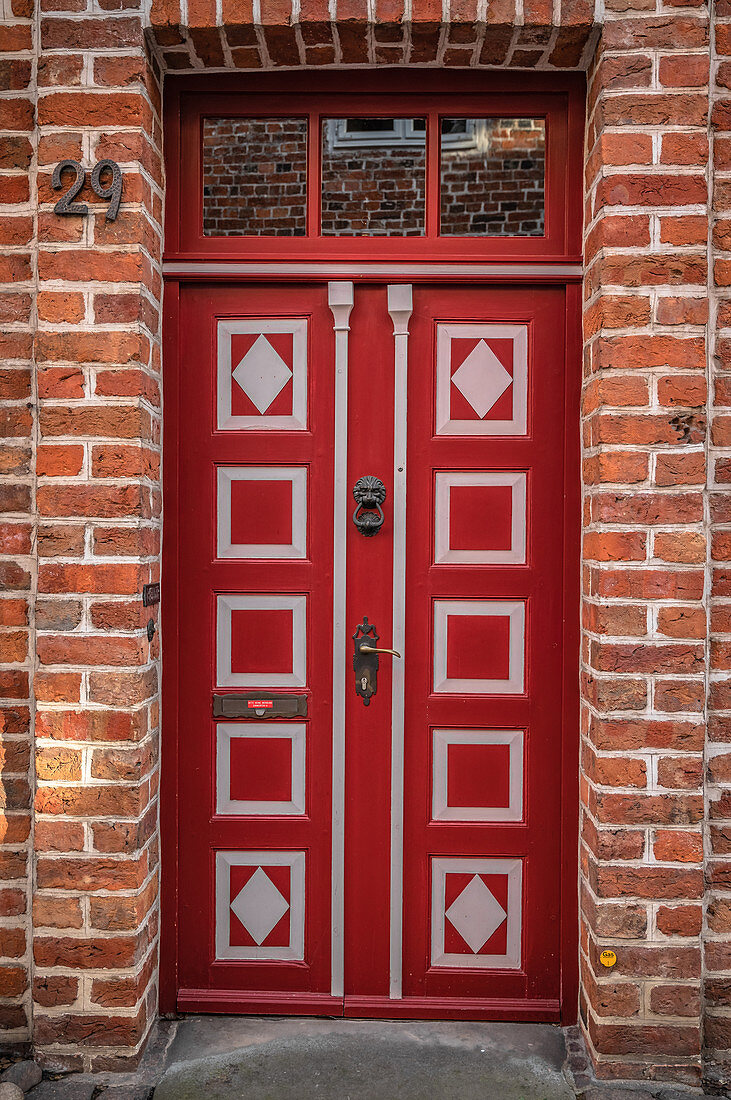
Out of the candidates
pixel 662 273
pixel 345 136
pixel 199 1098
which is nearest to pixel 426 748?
pixel 199 1098

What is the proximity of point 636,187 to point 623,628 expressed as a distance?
1309 millimetres

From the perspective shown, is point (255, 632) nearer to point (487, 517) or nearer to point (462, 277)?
point (487, 517)

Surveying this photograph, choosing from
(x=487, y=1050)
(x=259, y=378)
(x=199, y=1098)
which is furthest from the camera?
(x=259, y=378)

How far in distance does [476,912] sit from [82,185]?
105 inches

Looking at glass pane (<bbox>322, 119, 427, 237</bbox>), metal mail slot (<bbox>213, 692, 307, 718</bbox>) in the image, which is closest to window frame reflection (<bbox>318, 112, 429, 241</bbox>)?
glass pane (<bbox>322, 119, 427, 237</bbox>)

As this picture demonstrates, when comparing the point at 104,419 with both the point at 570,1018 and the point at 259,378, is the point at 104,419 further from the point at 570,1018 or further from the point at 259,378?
the point at 570,1018

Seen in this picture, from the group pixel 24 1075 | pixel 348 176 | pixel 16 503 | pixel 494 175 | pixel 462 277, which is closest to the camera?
pixel 24 1075

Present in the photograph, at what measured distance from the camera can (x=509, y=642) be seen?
276 centimetres

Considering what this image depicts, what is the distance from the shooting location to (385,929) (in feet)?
9.14

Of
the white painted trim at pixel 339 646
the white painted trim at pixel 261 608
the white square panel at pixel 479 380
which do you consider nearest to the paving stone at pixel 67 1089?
the white painted trim at pixel 339 646

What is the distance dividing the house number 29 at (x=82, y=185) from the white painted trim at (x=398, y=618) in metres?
0.90

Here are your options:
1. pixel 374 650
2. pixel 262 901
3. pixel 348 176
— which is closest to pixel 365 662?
pixel 374 650

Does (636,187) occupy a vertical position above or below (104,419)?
above

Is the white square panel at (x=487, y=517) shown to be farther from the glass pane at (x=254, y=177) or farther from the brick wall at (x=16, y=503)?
the brick wall at (x=16, y=503)
